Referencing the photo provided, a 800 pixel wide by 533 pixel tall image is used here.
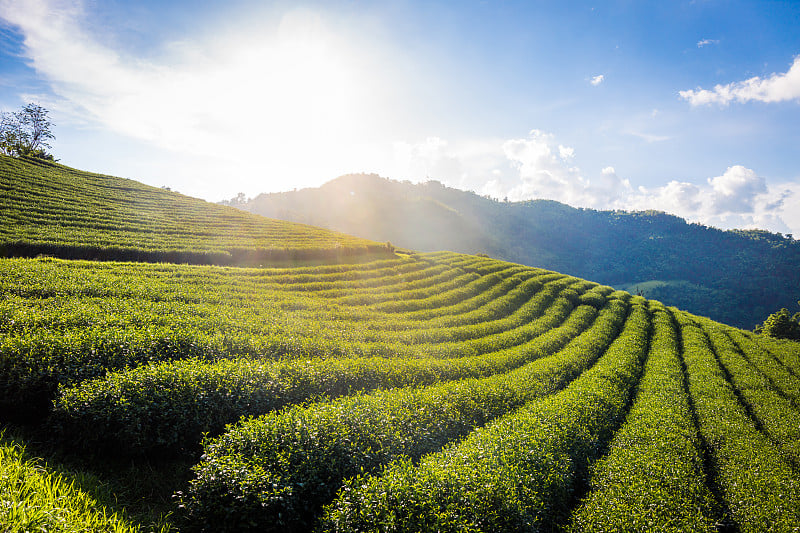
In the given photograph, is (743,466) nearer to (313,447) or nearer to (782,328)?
(313,447)

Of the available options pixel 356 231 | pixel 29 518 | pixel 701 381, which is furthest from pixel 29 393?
pixel 356 231

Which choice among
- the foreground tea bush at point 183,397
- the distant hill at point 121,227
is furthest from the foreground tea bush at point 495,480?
the distant hill at point 121,227

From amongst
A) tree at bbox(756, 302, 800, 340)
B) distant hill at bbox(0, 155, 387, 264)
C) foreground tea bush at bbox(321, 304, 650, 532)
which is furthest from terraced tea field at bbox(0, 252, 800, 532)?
tree at bbox(756, 302, 800, 340)

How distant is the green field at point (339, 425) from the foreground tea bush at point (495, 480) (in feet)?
0.18

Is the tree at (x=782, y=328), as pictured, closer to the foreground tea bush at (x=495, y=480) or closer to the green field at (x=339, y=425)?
the green field at (x=339, y=425)

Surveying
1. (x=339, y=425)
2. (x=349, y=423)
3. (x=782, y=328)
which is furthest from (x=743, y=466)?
(x=782, y=328)

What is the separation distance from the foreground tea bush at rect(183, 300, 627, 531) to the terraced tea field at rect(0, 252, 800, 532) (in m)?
0.05

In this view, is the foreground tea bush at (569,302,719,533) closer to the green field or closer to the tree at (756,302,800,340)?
the green field

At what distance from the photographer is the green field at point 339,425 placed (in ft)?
23.6

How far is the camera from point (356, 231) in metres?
167

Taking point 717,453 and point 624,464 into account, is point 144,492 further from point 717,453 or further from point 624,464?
point 717,453

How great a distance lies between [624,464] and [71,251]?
3766 centimetres

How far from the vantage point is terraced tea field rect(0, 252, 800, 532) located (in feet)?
23.6

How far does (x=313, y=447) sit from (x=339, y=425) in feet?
3.33
